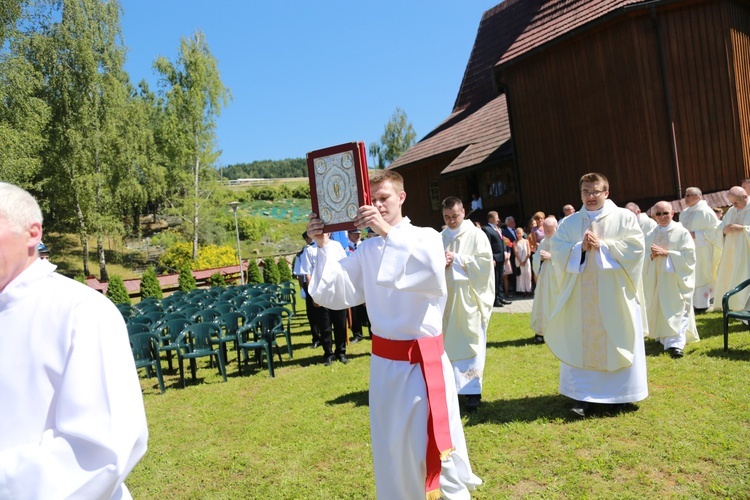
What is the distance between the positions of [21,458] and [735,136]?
53.2 ft

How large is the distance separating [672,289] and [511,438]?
13.5 ft

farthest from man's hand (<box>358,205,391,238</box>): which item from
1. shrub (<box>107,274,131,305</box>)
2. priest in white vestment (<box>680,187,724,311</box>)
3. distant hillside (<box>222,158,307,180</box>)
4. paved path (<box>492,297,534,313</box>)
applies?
distant hillside (<box>222,158,307,180</box>)

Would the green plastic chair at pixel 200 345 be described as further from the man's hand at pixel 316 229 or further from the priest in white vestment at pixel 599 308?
the man's hand at pixel 316 229

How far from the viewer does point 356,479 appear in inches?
194

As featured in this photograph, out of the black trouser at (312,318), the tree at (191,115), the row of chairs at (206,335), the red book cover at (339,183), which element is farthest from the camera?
the tree at (191,115)

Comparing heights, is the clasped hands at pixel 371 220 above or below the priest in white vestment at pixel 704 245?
above

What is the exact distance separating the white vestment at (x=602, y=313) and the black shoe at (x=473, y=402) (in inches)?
35.9

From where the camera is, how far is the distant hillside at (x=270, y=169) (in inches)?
5241

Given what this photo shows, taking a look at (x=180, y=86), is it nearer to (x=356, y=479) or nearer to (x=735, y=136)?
(x=735, y=136)

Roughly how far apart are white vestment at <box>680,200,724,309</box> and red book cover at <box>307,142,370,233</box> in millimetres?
9455

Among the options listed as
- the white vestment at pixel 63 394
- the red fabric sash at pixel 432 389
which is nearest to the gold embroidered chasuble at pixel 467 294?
the red fabric sash at pixel 432 389

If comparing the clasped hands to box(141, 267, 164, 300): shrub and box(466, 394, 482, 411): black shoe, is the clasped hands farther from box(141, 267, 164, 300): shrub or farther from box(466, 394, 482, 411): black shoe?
box(141, 267, 164, 300): shrub

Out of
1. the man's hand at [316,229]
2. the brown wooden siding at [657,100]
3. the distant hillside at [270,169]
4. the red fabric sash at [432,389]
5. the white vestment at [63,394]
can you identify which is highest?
the distant hillside at [270,169]

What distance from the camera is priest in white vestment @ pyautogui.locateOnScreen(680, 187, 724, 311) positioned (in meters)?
10.7
